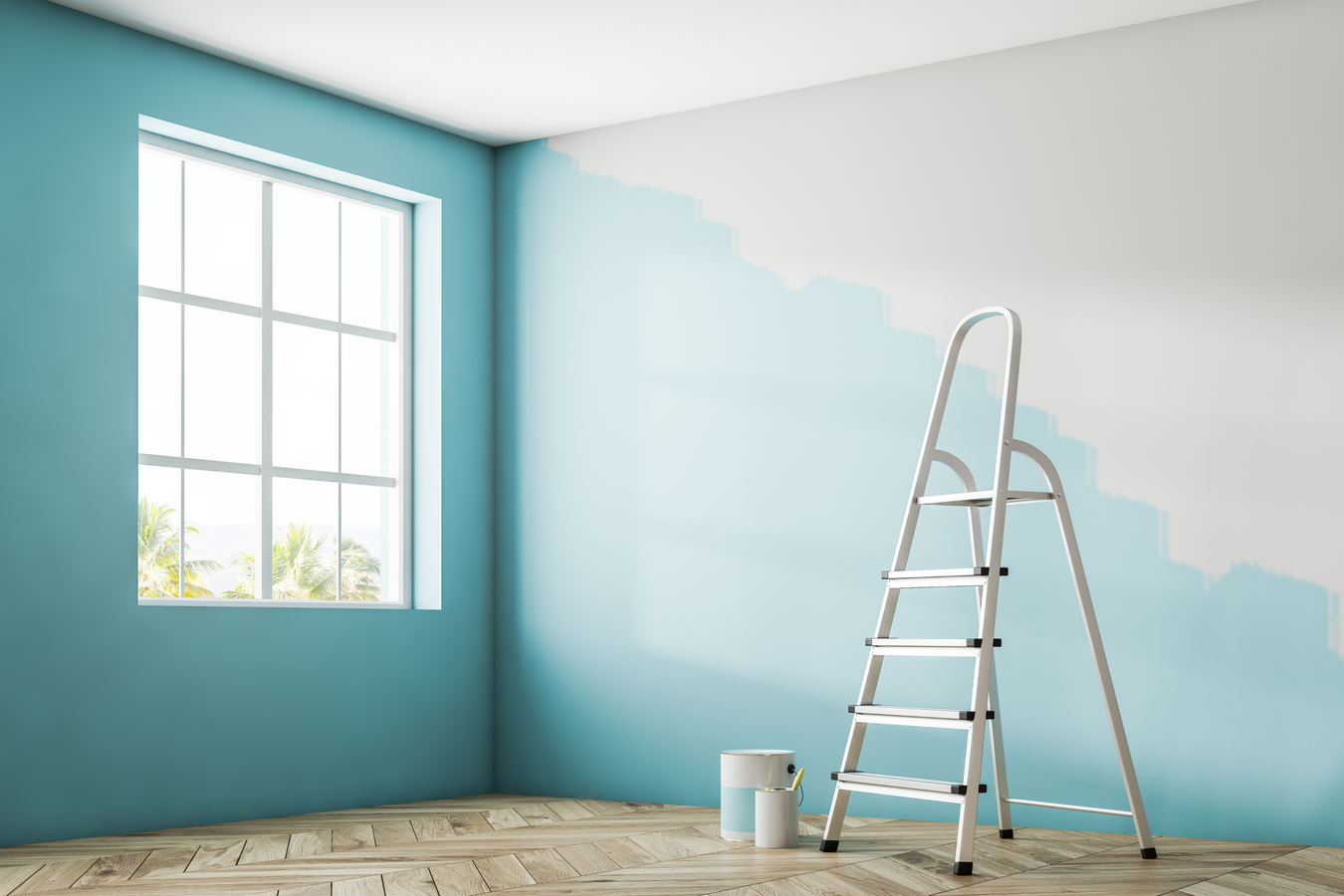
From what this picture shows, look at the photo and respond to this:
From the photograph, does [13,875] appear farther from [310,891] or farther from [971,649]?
[971,649]

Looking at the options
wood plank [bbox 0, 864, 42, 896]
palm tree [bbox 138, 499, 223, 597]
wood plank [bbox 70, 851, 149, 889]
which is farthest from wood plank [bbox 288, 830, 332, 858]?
palm tree [bbox 138, 499, 223, 597]

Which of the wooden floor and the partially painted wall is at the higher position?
the partially painted wall

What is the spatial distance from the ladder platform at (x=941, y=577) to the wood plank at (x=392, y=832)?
1525mm

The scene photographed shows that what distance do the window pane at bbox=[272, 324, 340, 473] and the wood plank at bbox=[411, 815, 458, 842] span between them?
1.29 m

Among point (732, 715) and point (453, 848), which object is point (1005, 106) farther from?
point (453, 848)

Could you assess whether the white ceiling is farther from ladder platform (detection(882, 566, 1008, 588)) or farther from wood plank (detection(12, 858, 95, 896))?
wood plank (detection(12, 858, 95, 896))

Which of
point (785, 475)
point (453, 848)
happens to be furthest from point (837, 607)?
point (453, 848)

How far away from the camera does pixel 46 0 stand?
12.3 ft

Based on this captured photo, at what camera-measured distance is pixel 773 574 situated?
4363 mm

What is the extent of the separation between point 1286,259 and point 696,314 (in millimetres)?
1869

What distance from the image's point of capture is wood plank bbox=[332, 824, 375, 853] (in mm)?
3592

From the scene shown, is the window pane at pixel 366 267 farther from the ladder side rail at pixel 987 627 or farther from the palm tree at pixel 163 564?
the ladder side rail at pixel 987 627

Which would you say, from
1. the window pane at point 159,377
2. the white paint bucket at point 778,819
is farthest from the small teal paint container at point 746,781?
the window pane at point 159,377

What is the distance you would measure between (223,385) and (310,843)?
1543 millimetres
